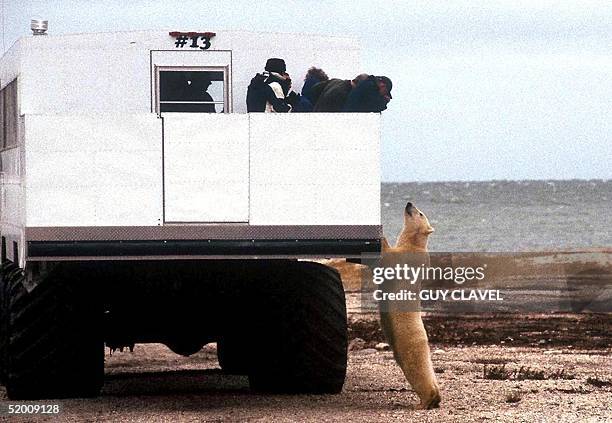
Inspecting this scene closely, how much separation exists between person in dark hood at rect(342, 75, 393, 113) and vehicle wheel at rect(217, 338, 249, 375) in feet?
13.8

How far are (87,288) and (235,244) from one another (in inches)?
65.3

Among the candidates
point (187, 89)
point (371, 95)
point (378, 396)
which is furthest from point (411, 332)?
point (187, 89)

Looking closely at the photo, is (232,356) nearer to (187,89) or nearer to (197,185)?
(187,89)

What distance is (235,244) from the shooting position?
12602mm

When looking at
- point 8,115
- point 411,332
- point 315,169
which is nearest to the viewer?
point 315,169

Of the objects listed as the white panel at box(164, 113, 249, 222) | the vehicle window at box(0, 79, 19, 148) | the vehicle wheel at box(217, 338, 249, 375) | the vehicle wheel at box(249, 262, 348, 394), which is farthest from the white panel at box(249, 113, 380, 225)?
the vehicle wheel at box(217, 338, 249, 375)

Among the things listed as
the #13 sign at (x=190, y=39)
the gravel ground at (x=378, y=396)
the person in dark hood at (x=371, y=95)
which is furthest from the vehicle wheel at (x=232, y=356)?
the person in dark hood at (x=371, y=95)

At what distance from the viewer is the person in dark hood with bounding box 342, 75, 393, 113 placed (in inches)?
507

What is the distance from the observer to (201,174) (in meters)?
12.6

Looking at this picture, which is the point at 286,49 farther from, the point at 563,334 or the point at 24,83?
the point at 563,334

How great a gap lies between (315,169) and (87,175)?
183cm

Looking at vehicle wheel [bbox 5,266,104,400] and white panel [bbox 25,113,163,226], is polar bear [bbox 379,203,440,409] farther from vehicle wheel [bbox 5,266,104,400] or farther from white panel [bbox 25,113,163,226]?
vehicle wheel [bbox 5,266,104,400]

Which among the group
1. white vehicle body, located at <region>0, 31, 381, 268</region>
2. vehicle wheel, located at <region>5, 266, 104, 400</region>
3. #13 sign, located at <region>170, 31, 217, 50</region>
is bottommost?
vehicle wheel, located at <region>5, 266, 104, 400</region>

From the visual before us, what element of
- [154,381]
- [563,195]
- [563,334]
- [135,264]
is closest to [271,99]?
[135,264]
